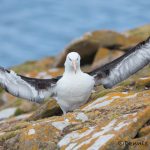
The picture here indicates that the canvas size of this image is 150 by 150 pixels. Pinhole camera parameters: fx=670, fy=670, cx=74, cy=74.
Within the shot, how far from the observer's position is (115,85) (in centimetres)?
1317

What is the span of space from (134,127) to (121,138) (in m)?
0.31

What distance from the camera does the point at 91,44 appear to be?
72.8 feet

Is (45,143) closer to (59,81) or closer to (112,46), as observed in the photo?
(59,81)

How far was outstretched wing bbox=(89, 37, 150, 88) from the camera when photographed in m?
12.8

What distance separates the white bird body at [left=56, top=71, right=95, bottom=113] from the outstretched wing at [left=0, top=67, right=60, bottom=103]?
42 centimetres

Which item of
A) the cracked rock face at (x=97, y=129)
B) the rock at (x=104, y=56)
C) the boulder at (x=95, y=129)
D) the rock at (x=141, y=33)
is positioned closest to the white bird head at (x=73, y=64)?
the cracked rock face at (x=97, y=129)

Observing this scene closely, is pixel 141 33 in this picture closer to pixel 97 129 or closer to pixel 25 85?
pixel 25 85

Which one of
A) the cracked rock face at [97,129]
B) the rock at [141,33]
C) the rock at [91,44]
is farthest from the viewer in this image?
the rock at [141,33]

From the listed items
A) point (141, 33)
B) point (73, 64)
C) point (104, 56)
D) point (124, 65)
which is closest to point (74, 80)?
point (73, 64)

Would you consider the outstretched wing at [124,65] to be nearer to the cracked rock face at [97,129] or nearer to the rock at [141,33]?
the cracked rock face at [97,129]

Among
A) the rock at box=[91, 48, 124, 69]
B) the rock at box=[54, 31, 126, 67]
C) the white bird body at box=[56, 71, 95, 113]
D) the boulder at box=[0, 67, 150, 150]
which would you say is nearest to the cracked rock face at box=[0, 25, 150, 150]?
the boulder at box=[0, 67, 150, 150]

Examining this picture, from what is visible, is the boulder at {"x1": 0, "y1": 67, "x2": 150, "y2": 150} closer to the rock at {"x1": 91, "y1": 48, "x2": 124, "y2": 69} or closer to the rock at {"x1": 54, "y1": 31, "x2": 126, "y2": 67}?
the rock at {"x1": 91, "y1": 48, "x2": 124, "y2": 69}

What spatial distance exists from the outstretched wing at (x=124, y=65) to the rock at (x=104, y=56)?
7.92 m

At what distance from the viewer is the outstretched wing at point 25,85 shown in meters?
12.6
